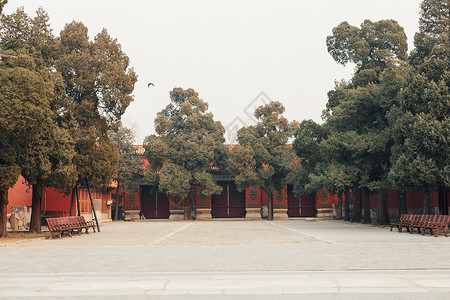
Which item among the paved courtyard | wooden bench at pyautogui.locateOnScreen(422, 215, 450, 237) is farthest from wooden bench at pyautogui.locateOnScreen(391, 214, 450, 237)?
the paved courtyard

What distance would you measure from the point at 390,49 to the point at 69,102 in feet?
60.8

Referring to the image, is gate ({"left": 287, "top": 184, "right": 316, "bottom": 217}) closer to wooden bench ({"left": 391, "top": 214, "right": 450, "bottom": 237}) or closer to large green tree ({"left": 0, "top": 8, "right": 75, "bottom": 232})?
wooden bench ({"left": 391, "top": 214, "right": 450, "bottom": 237})

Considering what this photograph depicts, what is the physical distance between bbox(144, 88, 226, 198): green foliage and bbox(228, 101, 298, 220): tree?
79.7 inches

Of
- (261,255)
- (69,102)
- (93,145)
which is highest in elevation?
(69,102)

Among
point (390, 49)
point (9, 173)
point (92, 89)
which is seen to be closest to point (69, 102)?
point (92, 89)

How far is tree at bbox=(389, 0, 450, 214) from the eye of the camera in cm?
1936

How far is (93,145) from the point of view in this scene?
21.9 metres

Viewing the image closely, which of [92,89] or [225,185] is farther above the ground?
[92,89]

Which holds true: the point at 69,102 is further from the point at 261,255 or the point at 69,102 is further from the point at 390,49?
the point at 390,49

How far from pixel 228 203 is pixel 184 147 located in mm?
8453

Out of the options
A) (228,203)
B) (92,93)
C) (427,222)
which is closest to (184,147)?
(228,203)

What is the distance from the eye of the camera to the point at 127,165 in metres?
40.2

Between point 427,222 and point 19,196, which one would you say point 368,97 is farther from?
point 19,196

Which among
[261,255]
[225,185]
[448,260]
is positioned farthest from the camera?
[225,185]
